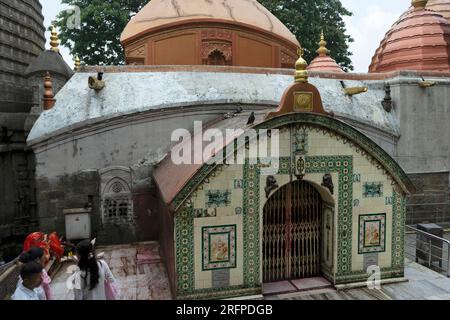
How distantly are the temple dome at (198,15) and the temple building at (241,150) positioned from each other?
65mm

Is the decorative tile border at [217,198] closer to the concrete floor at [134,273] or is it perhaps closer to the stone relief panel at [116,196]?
the concrete floor at [134,273]

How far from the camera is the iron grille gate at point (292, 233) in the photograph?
764 cm

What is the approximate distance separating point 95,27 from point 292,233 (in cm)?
2260

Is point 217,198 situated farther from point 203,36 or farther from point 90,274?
point 203,36

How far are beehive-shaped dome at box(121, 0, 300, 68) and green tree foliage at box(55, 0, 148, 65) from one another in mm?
12127

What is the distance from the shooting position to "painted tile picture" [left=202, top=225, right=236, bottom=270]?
22.3 feet

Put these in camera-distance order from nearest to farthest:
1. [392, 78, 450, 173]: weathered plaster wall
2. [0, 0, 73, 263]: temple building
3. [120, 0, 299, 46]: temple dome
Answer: [0, 0, 73, 263]: temple building < [392, 78, 450, 173]: weathered plaster wall < [120, 0, 299, 46]: temple dome

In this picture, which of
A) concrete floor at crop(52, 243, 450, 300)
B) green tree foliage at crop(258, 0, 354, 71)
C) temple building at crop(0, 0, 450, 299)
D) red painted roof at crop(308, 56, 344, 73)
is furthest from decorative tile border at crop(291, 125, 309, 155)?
green tree foliage at crop(258, 0, 354, 71)

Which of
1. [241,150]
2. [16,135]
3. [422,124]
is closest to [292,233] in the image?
[241,150]

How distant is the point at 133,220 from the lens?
33.3 feet

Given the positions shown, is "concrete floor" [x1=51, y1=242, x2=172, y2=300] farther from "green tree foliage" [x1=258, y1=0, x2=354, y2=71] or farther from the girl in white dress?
"green tree foliage" [x1=258, y1=0, x2=354, y2=71]

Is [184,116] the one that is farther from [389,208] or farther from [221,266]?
[389,208]

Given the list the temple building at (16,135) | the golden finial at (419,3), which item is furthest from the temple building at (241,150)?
the golden finial at (419,3)

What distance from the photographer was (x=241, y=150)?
6.83 metres
